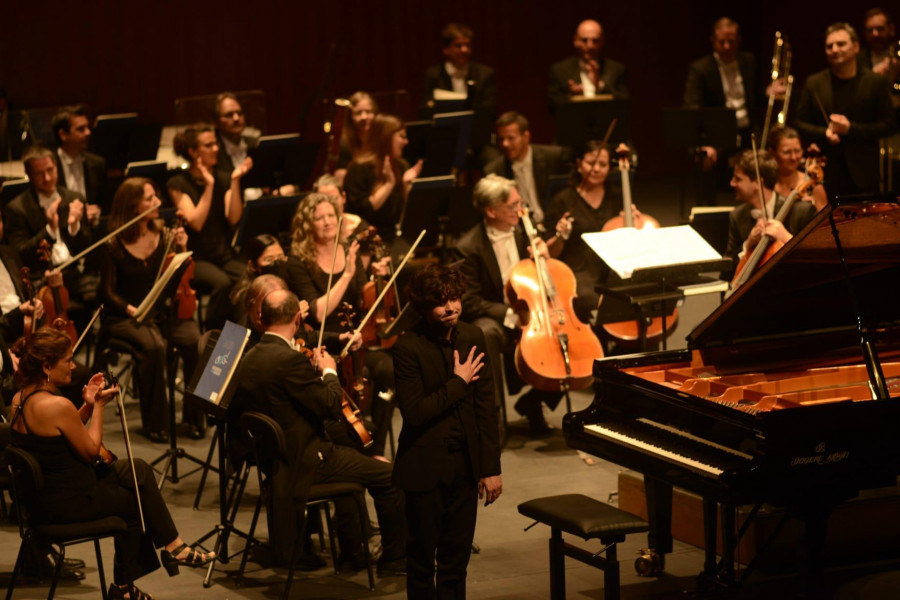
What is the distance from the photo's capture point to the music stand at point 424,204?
7.42 meters

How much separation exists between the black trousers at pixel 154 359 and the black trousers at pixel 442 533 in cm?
268

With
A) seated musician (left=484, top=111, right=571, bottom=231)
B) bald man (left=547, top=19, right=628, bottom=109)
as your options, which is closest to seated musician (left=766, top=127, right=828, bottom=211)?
seated musician (left=484, top=111, right=571, bottom=231)

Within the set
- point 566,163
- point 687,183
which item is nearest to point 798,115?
point 566,163

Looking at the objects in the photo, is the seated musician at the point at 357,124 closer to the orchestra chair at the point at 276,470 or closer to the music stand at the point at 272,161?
the music stand at the point at 272,161

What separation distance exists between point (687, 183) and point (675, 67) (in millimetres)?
1268

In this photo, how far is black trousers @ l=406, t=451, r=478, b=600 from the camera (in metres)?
4.13

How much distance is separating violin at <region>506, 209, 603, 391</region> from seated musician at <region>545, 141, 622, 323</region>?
823 millimetres

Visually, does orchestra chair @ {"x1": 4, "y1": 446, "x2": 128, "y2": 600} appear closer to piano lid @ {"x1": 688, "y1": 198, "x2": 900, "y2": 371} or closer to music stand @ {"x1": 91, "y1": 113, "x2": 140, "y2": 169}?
piano lid @ {"x1": 688, "y1": 198, "x2": 900, "y2": 371}

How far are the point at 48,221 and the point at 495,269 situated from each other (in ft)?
7.97

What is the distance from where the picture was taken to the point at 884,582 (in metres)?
4.66

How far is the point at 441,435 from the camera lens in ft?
13.5

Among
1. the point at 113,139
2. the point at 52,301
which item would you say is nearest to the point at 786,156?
the point at 52,301

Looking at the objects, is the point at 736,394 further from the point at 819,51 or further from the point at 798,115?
the point at 819,51

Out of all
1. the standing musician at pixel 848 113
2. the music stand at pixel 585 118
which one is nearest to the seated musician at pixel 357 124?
the music stand at pixel 585 118
